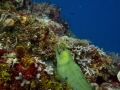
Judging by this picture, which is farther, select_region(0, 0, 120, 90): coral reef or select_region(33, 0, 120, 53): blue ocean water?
select_region(33, 0, 120, 53): blue ocean water

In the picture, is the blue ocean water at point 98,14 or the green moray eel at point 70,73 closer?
the green moray eel at point 70,73

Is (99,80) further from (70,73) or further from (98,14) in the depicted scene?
(98,14)

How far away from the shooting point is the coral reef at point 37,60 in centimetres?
298

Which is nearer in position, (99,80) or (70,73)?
(70,73)

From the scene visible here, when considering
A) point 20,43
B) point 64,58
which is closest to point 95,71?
point 64,58

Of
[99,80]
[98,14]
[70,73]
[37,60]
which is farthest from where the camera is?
[98,14]

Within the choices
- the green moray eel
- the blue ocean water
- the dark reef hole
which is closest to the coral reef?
the dark reef hole

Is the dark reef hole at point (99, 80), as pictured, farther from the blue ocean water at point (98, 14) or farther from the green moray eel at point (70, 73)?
the blue ocean water at point (98, 14)

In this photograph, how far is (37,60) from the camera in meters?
3.47

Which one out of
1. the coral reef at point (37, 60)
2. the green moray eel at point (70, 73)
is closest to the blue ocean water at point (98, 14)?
the coral reef at point (37, 60)

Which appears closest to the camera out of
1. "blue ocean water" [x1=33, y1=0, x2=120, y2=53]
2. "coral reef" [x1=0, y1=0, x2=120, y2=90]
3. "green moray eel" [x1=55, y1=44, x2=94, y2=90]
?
"coral reef" [x1=0, y1=0, x2=120, y2=90]

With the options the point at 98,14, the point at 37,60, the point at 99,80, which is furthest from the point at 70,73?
the point at 98,14

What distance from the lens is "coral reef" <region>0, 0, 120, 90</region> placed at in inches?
117

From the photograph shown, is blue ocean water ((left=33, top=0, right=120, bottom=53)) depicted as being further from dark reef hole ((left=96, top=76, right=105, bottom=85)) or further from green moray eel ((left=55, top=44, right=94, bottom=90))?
green moray eel ((left=55, top=44, right=94, bottom=90))
